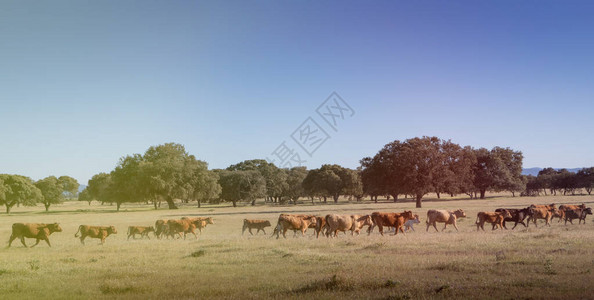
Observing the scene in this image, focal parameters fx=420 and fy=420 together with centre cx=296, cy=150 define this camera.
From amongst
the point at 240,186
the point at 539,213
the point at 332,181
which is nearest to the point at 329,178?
the point at 332,181

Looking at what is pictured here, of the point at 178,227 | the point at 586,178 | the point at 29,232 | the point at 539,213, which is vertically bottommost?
the point at 178,227

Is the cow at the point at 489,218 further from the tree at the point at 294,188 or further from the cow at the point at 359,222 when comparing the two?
the tree at the point at 294,188

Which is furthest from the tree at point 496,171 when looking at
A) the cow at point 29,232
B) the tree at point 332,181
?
the cow at point 29,232

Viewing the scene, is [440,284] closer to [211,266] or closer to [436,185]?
[211,266]

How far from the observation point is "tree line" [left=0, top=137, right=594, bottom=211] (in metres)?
62.2

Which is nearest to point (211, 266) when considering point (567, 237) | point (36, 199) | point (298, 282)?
point (298, 282)

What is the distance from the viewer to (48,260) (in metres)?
16.4

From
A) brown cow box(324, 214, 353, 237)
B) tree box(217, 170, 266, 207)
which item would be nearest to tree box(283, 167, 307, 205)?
tree box(217, 170, 266, 207)

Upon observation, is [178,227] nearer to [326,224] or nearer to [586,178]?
[326,224]

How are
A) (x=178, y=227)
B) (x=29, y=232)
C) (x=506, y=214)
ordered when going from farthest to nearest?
1. (x=506, y=214)
2. (x=178, y=227)
3. (x=29, y=232)

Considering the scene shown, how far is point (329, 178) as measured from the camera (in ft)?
322

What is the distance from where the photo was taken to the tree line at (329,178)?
204 ft

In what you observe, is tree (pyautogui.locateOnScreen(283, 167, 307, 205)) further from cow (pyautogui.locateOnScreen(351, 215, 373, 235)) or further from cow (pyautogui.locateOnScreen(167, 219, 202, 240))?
cow (pyautogui.locateOnScreen(351, 215, 373, 235))

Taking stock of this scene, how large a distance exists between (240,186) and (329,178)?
69.2 feet
